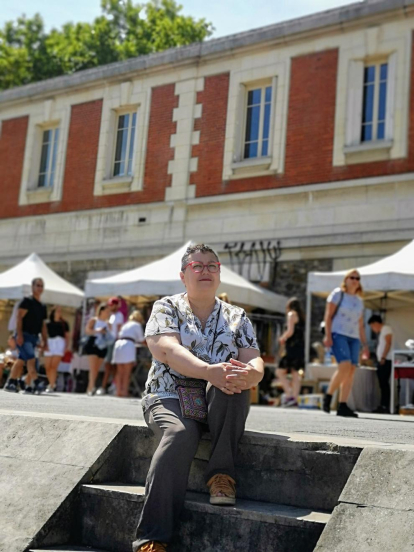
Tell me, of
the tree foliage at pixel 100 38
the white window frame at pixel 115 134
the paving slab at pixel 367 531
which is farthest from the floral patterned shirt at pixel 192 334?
the tree foliage at pixel 100 38

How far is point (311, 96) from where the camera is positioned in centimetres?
1791

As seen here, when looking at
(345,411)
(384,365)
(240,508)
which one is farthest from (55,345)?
(240,508)

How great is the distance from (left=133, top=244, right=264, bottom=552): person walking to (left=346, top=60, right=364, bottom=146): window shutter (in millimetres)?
12857

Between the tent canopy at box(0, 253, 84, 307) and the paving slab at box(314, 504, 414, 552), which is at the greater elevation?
the tent canopy at box(0, 253, 84, 307)

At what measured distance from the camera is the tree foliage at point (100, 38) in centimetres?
3709

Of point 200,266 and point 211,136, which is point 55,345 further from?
point 200,266

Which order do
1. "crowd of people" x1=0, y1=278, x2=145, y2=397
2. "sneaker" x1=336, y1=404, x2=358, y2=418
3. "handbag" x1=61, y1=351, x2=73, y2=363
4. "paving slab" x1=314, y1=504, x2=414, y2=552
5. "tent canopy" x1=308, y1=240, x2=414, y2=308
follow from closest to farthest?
"paving slab" x1=314, y1=504, x2=414, y2=552 < "sneaker" x1=336, y1=404, x2=358, y2=418 < "crowd of people" x1=0, y1=278, x2=145, y2=397 < "tent canopy" x1=308, y1=240, x2=414, y2=308 < "handbag" x1=61, y1=351, x2=73, y2=363

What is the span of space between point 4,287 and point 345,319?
9638 mm

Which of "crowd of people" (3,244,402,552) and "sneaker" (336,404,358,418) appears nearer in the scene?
"crowd of people" (3,244,402,552)

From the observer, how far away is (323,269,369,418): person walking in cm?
974

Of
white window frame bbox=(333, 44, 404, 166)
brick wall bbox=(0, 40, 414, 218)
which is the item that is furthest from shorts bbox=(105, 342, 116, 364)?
white window frame bbox=(333, 44, 404, 166)

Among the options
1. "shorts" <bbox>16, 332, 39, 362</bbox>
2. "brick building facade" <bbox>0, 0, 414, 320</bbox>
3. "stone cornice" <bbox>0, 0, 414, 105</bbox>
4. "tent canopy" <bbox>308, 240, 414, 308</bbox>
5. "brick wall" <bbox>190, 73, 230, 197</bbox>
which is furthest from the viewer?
"brick wall" <bbox>190, 73, 230, 197</bbox>

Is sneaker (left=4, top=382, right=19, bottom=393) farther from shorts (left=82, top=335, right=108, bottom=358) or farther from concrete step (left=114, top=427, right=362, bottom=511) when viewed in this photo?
concrete step (left=114, top=427, right=362, bottom=511)

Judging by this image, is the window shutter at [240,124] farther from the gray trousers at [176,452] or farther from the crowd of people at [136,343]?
the gray trousers at [176,452]
